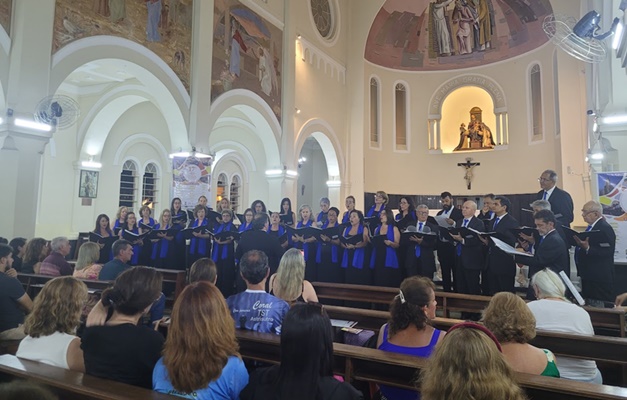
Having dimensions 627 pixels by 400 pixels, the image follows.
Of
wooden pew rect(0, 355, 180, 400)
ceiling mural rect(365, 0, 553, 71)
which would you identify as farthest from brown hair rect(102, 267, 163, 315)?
ceiling mural rect(365, 0, 553, 71)

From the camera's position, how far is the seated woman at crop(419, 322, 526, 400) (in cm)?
141

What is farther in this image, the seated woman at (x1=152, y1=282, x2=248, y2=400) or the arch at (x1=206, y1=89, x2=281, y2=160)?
the arch at (x1=206, y1=89, x2=281, y2=160)

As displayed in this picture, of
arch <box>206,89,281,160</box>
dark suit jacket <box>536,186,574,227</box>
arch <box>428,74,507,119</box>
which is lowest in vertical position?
dark suit jacket <box>536,186,574,227</box>

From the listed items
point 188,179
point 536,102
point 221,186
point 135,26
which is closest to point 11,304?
point 188,179

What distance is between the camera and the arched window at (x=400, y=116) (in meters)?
17.6

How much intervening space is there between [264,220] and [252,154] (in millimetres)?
11721

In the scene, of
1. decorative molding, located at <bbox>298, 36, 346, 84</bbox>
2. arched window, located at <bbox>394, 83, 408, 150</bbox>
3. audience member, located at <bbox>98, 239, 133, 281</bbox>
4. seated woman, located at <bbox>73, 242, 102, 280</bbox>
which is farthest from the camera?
arched window, located at <bbox>394, 83, 408, 150</bbox>

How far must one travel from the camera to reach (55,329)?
2475 mm

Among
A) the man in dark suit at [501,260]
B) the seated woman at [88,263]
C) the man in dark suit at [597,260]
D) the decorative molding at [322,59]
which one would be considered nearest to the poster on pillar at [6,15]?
the seated woman at [88,263]

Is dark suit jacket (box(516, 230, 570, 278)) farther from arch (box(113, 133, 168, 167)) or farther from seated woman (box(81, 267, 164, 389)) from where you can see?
arch (box(113, 133, 168, 167))

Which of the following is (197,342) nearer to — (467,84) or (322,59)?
(322,59)

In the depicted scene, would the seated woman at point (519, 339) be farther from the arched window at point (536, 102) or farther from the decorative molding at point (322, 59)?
the arched window at point (536, 102)

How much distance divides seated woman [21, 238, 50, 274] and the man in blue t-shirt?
155 inches

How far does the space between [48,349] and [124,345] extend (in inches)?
23.5
